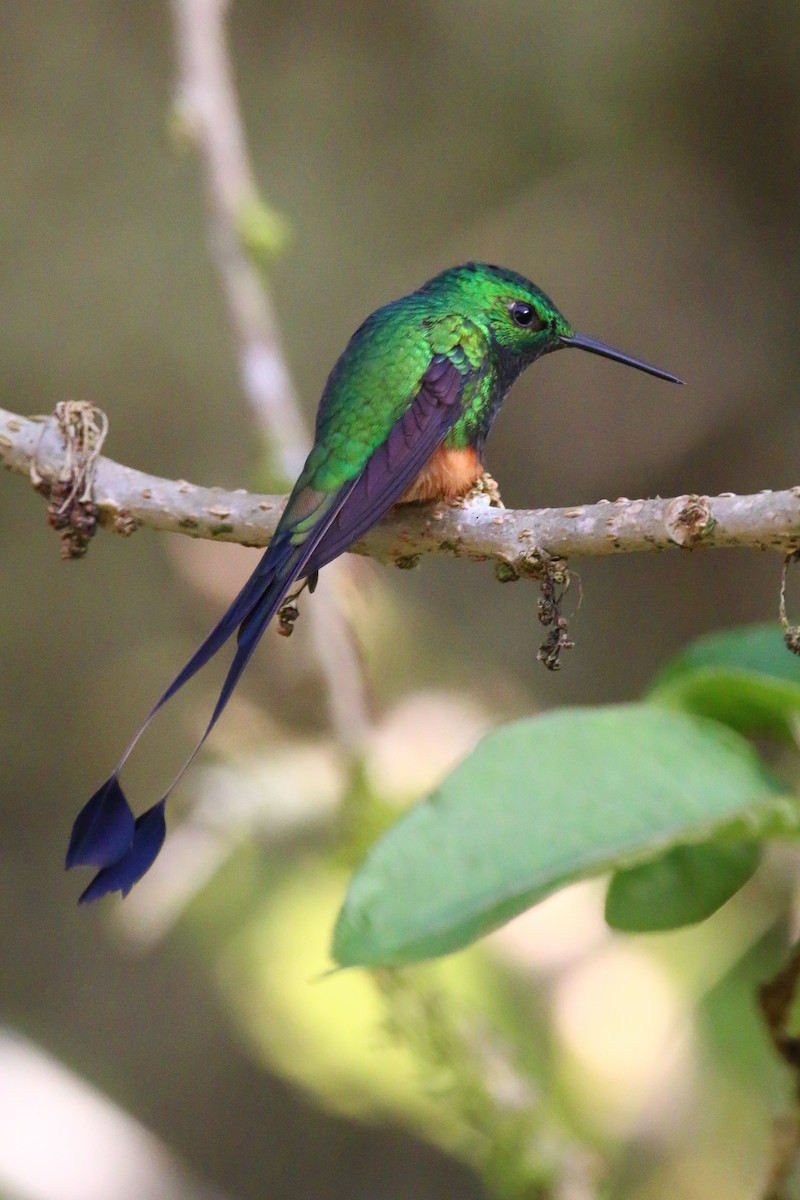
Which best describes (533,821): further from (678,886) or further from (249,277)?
(249,277)

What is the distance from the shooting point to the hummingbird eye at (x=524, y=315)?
7.28 ft

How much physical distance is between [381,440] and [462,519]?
24cm

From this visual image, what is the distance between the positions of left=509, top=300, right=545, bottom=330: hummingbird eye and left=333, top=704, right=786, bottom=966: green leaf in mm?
1105

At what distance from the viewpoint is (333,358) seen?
13.3 feet

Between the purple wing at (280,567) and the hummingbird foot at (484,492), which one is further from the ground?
the hummingbird foot at (484,492)

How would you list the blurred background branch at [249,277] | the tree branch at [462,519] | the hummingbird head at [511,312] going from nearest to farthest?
the tree branch at [462,519], the hummingbird head at [511,312], the blurred background branch at [249,277]

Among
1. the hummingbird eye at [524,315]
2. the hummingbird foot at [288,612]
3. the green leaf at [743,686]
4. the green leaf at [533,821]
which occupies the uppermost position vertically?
the hummingbird eye at [524,315]

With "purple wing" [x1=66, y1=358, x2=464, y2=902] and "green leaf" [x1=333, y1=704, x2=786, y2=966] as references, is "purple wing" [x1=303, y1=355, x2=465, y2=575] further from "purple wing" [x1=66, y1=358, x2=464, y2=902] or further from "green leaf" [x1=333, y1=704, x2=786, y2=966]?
"green leaf" [x1=333, y1=704, x2=786, y2=966]

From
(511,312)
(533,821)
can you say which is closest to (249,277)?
(511,312)

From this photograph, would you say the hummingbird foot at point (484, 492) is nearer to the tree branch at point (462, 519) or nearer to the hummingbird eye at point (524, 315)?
the tree branch at point (462, 519)

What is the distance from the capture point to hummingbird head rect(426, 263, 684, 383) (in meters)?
2.20

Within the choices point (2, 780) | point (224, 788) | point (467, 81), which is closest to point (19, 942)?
point (2, 780)

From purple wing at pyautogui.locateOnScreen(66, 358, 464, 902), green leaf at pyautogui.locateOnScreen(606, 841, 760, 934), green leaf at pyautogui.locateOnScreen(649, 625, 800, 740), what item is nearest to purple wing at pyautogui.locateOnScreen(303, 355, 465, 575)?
purple wing at pyautogui.locateOnScreen(66, 358, 464, 902)

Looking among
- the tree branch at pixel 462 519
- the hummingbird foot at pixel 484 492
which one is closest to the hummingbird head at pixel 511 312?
the hummingbird foot at pixel 484 492
